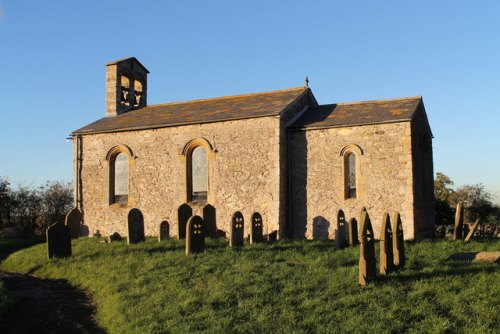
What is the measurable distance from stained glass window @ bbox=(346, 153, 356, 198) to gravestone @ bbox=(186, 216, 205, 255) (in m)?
6.48

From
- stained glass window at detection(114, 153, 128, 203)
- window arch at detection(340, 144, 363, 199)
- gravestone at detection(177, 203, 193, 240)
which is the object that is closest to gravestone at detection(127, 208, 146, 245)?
gravestone at detection(177, 203, 193, 240)

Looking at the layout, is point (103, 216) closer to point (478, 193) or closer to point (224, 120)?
point (224, 120)

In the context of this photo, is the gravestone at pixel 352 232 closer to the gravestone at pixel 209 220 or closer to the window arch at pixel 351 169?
the window arch at pixel 351 169

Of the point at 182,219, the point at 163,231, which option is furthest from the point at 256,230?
the point at 163,231

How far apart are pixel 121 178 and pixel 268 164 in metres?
6.98

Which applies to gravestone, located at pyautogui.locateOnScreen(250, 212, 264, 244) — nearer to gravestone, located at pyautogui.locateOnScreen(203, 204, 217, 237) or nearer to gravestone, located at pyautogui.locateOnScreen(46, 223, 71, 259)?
gravestone, located at pyautogui.locateOnScreen(203, 204, 217, 237)

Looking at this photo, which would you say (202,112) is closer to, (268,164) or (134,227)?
(268,164)

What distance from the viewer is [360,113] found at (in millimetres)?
18938

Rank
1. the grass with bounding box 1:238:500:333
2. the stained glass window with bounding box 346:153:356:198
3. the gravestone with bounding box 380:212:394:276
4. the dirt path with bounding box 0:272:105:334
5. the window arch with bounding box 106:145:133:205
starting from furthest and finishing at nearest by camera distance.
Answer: the window arch with bounding box 106:145:133:205
the stained glass window with bounding box 346:153:356:198
the gravestone with bounding box 380:212:394:276
the dirt path with bounding box 0:272:105:334
the grass with bounding box 1:238:500:333

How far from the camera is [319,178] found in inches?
715

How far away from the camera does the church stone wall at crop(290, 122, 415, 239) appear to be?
16938 millimetres

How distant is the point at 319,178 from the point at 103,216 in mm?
9553

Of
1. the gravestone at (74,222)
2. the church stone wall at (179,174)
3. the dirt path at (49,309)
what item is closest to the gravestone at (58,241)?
the dirt path at (49,309)

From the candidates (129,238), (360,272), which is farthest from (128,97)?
(360,272)
